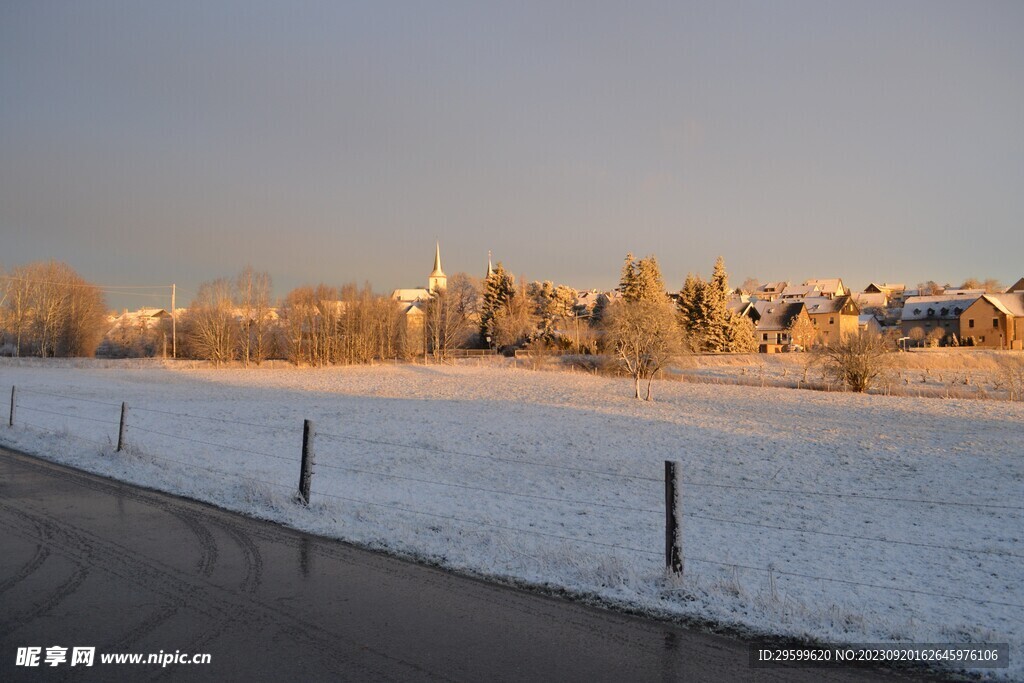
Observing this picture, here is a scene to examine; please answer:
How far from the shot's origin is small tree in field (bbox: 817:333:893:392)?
143 ft

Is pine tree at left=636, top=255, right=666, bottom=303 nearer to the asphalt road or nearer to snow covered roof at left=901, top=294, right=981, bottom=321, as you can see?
snow covered roof at left=901, top=294, right=981, bottom=321

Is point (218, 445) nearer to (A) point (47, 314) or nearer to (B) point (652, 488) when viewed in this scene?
(B) point (652, 488)

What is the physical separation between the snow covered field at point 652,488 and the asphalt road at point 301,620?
0.68 m

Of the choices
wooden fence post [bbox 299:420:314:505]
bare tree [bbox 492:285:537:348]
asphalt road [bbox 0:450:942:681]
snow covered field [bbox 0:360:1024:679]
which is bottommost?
snow covered field [bbox 0:360:1024:679]

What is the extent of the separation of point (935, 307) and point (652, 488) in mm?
110727

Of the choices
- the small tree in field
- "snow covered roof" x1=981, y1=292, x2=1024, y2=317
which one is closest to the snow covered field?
the small tree in field

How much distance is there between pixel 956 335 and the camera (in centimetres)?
9912

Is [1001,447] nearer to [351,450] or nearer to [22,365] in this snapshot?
[351,450]

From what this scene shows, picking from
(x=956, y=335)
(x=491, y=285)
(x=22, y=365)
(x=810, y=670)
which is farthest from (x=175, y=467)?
(x=956, y=335)

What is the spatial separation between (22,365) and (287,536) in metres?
64.6

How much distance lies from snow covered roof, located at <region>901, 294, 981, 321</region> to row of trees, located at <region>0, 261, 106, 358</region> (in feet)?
388

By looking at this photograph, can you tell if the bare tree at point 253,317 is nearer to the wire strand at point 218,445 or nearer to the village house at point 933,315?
the wire strand at point 218,445

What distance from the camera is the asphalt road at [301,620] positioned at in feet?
15.2

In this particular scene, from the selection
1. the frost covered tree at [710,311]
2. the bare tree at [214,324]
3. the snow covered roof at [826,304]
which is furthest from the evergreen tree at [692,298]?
the bare tree at [214,324]
